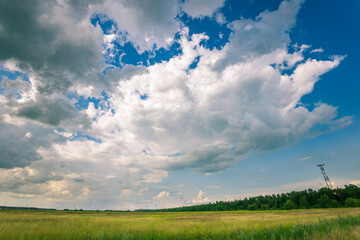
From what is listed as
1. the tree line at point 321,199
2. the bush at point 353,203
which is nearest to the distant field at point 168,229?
the bush at point 353,203

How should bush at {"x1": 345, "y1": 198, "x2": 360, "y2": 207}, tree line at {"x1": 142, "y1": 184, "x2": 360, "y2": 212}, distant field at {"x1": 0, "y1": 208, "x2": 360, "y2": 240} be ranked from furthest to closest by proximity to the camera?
tree line at {"x1": 142, "y1": 184, "x2": 360, "y2": 212} → bush at {"x1": 345, "y1": 198, "x2": 360, "y2": 207} → distant field at {"x1": 0, "y1": 208, "x2": 360, "y2": 240}

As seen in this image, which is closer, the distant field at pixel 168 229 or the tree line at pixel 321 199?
the distant field at pixel 168 229

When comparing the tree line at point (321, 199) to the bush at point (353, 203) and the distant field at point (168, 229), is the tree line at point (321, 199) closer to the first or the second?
the bush at point (353, 203)

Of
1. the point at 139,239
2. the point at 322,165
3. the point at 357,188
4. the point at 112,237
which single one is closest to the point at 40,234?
the point at 112,237

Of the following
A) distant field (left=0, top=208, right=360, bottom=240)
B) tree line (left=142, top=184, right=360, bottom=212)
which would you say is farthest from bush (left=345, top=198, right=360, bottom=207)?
distant field (left=0, top=208, right=360, bottom=240)

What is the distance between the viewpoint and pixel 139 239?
32.0ft

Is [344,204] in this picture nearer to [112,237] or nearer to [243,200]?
[243,200]

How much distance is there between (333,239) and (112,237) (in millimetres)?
10582

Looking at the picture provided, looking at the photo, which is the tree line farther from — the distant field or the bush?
the distant field

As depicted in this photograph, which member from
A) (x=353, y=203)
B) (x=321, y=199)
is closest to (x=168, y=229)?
(x=353, y=203)

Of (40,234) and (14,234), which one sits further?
(40,234)

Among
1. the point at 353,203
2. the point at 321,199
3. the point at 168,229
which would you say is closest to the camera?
the point at 168,229

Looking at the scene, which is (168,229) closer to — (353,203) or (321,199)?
(353,203)

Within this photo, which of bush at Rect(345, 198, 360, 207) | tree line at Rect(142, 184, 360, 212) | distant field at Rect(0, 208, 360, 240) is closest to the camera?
distant field at Rect(0, 208, 360, 240)
